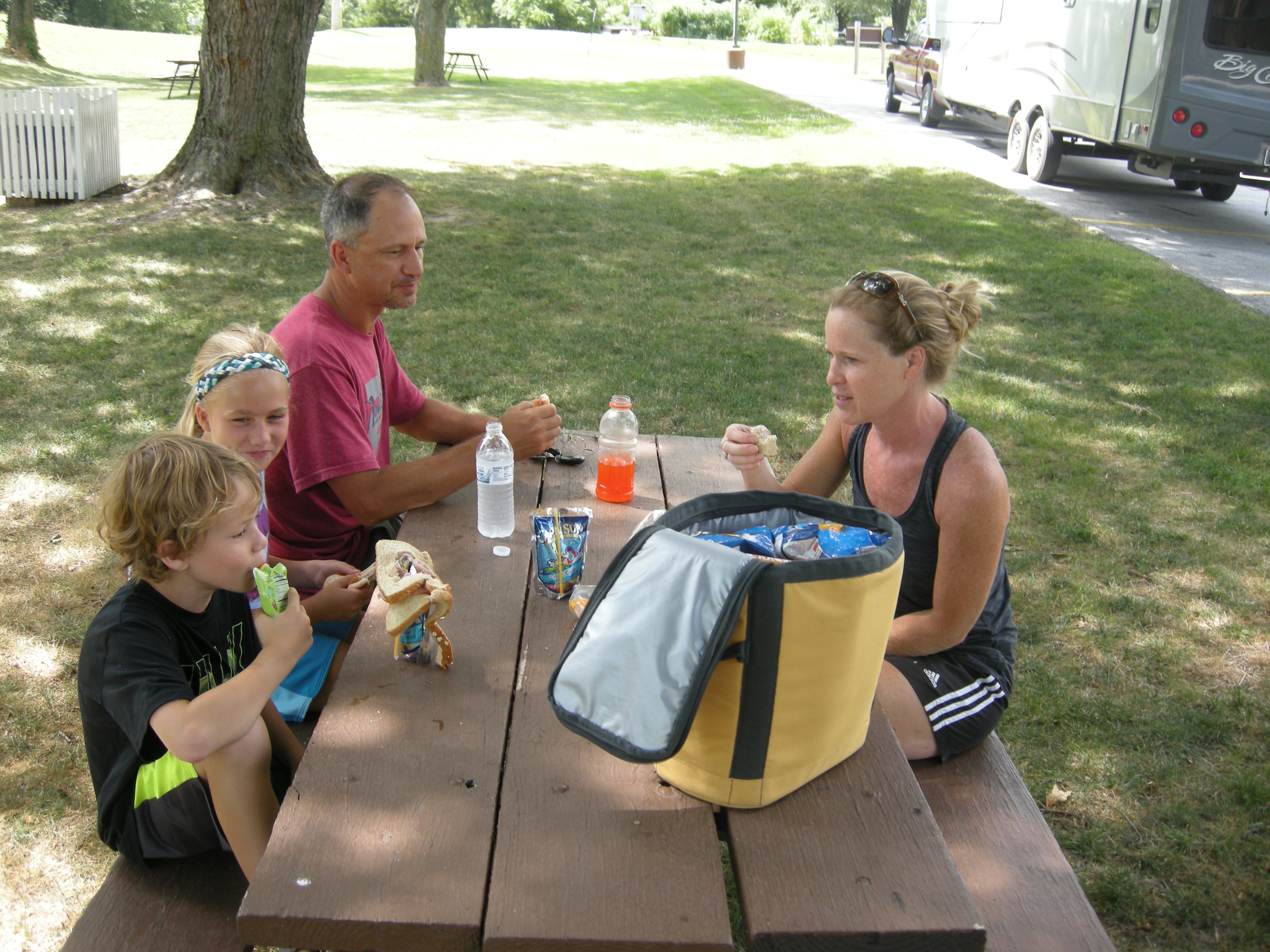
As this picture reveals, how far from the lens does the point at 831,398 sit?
589 cm

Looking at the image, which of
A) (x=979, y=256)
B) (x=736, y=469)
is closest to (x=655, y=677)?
(x=736, y=469)

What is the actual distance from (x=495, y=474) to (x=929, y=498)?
1079 mm

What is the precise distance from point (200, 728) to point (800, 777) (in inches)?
40.6

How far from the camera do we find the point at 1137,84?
989cm

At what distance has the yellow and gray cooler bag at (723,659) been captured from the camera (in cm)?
139

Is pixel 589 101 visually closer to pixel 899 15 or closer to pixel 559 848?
pixel 559 848

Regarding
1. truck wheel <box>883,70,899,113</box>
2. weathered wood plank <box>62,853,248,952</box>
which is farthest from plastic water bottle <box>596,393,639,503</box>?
truck wheel <box>883,70,899,113</box>

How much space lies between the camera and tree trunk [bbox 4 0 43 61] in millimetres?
24203

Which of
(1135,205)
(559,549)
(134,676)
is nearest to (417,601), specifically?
(559,549)

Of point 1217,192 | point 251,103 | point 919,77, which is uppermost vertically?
point 919,77

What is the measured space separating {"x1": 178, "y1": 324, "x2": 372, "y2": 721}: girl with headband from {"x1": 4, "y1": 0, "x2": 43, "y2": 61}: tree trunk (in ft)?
90.8

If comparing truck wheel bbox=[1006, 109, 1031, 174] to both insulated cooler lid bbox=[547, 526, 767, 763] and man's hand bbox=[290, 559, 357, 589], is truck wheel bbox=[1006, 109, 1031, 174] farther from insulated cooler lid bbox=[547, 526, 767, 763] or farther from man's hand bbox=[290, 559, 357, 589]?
insulated cooler lid bbox=[547, 526, 767, 763]

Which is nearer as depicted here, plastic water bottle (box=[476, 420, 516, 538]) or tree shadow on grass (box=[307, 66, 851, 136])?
plastic water bottle (box=[476, 420, 516, 538])

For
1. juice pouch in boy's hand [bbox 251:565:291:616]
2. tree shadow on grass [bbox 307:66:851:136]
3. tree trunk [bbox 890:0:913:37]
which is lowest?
juice pouch in boy's hand [bbox 251:565:291:616]
